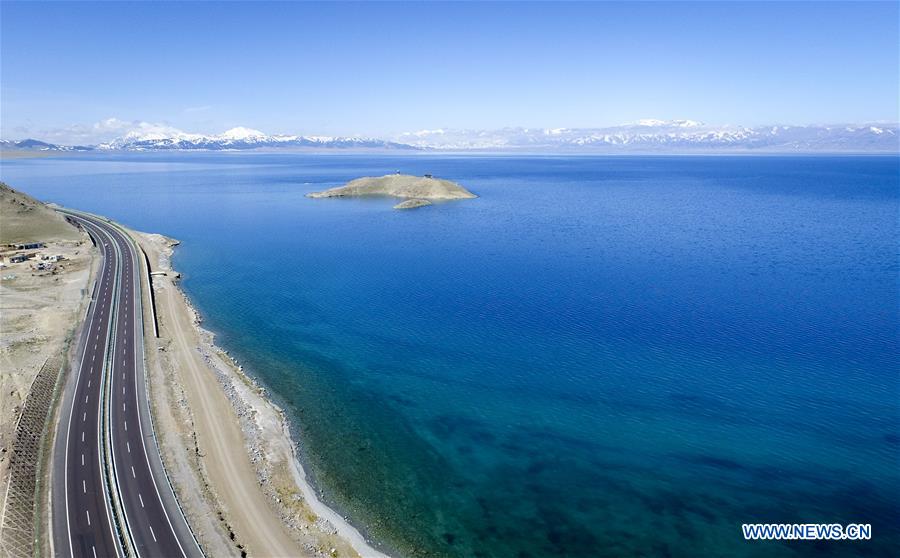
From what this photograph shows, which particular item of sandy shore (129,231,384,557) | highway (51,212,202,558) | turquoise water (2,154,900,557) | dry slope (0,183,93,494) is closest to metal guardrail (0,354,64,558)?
dry slope (0,183,93,494)

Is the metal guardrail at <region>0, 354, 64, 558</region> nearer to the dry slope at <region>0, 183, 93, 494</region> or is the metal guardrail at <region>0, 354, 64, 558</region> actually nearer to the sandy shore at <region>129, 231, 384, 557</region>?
the dry slope at <region>0, 183, 93, 494</region>

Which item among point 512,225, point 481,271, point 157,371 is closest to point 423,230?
point 512,225

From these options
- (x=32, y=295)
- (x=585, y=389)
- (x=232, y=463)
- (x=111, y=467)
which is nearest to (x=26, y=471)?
(x=111, y=467)

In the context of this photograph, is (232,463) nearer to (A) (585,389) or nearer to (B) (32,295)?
(A) (585,389)

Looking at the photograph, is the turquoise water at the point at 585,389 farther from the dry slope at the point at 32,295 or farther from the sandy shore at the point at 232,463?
the dry slope at the point at 32,295

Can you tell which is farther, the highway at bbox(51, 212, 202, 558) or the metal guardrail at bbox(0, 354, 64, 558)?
the highway at bbox(51, 212, 202, 558)

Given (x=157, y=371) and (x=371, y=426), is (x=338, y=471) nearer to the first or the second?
(x=371, y=426)
